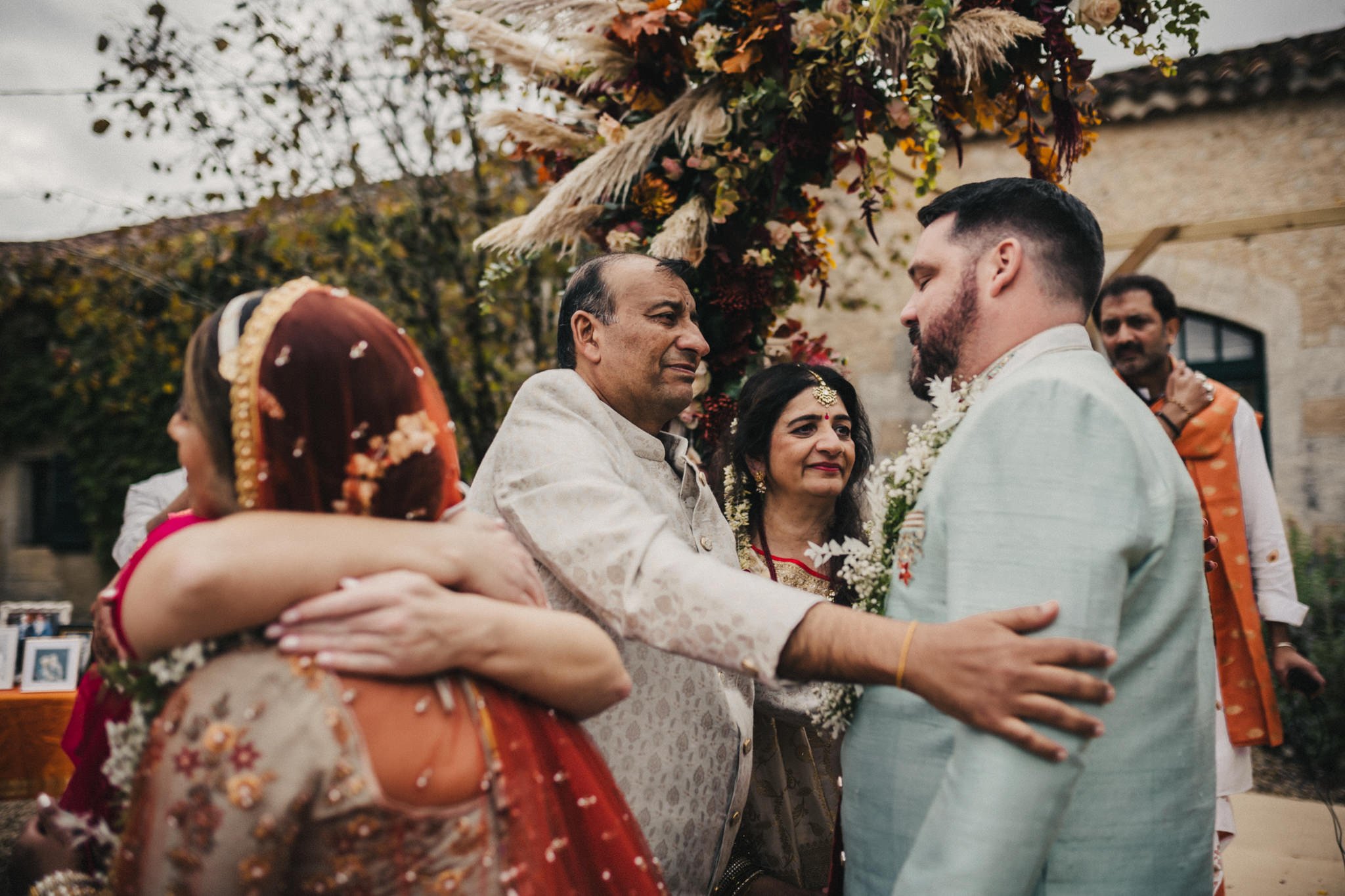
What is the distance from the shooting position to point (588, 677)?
140 centimetres

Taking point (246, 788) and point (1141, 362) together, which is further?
point (1141, 362)

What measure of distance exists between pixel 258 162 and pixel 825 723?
690 cm

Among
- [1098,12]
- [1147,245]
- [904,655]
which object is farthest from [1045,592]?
[1147,245]

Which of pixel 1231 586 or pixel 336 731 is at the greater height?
pixel 336 731

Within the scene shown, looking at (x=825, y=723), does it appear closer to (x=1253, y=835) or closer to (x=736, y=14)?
(x=736, y=14)

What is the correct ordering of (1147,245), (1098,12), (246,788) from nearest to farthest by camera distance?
(246,788) → (1098,12) → (1147,245)

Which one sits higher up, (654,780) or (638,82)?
(638,82)

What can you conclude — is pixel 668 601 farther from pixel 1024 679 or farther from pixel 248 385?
pixel 248 385

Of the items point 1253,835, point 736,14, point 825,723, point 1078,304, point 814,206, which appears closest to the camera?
point 1078,304

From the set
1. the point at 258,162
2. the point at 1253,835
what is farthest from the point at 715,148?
the point at 258,162

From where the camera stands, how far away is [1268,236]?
7.58 meters

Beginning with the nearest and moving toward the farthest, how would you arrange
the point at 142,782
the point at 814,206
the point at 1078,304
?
the point at 142,782
the point at 1078,304
the point at 814,206

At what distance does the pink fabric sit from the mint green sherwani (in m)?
1.26

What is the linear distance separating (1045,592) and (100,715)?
59.6 inches
